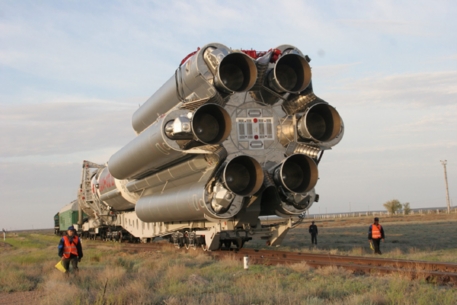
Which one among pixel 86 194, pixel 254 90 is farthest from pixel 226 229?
pixel 86 194

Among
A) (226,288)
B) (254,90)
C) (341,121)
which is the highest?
(254,90)

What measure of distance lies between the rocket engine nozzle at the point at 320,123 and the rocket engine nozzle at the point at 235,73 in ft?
7.29

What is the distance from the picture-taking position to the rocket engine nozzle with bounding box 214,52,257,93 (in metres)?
17.3

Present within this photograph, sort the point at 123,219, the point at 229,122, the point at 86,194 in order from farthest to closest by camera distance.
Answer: the point at 86,194, the point at 123,219, the point at 229,122

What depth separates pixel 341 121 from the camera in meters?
17.8

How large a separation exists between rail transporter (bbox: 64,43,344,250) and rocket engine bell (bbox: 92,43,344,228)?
34mm

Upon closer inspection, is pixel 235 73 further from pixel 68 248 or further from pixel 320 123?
pixel 68 248

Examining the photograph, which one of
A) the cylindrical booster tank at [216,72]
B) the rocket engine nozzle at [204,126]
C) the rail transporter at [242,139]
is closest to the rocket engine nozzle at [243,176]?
the rail transporter at [242,139]

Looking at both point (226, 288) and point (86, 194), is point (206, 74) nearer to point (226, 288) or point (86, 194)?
point (226, 288)

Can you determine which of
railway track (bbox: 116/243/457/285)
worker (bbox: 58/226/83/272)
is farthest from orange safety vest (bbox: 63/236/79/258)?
railway track (bbox: 116/243/457/285)

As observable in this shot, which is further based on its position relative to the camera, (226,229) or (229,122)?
(226,229)

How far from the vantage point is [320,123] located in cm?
1819

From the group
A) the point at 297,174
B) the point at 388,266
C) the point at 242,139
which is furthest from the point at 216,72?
the point at 388,266

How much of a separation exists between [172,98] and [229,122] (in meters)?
4.68
